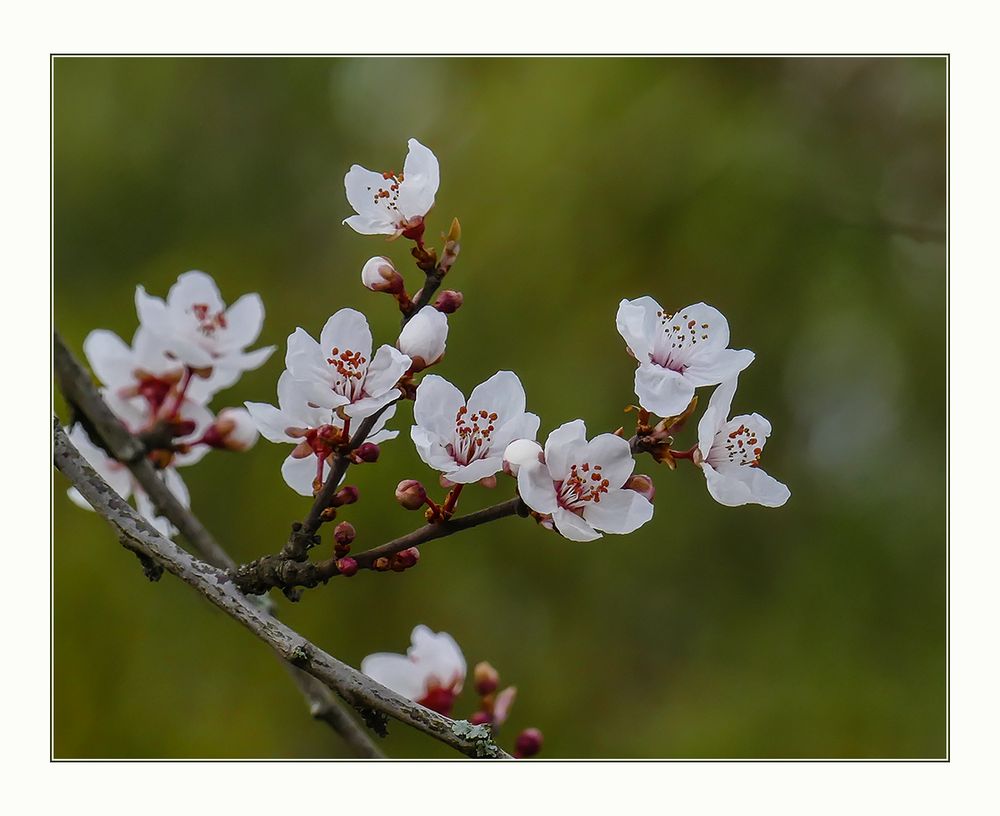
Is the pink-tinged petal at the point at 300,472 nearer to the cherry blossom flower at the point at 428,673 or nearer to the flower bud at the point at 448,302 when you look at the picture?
the flower bud at the point at 448,302

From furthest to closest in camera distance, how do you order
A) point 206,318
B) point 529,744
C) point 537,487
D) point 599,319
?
point 599,319 < point 529,744 < point 206,318 < point 537,487

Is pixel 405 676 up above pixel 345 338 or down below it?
below

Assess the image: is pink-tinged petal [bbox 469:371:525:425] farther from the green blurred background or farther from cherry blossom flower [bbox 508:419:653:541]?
the green blurred background

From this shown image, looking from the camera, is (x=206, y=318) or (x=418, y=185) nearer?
(x=418, y=185)

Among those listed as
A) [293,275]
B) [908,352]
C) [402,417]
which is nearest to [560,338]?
[402,417]

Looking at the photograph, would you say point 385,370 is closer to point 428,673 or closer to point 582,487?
point 582,487

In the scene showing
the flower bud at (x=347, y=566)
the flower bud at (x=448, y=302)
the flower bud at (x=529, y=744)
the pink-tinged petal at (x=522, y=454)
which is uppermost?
the flower bud at (x=448, y=302)

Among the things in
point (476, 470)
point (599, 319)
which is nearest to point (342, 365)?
point (476, 470)

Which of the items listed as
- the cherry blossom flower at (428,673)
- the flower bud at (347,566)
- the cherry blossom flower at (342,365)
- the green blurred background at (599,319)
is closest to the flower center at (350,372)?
the cherry blossom flower at (342,365)
